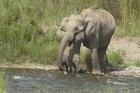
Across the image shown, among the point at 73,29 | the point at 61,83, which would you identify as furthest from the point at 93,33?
the point at 61,83

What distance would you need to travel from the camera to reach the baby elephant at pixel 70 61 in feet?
45.2

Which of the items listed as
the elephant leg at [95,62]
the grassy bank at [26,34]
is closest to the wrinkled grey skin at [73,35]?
the elephant leg at [95,62]

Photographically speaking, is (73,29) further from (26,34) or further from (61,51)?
(26,34)

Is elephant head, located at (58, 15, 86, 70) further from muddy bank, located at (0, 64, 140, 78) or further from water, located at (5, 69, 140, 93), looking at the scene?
muddy bank, located at (0, 64, 140, 78)

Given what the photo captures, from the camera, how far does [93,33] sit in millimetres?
14203

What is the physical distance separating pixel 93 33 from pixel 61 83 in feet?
7.75

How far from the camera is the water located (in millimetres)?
11111

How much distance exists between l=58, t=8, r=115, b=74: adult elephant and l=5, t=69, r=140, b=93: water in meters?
0.59

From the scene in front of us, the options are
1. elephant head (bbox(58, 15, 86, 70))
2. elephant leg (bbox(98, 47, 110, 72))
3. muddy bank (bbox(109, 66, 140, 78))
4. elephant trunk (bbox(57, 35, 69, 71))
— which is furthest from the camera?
elephant leg (bbox(98, 47, 110, 72))

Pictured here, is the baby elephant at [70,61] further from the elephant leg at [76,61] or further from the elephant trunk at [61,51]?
the elephant trunk at [61,51]

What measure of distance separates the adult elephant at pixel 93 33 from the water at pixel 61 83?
59cm

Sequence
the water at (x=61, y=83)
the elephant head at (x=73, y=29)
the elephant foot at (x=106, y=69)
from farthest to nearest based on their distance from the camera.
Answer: the elephant foot at (x=106, y=69), the elephant head at (x=73, y=29), the water at (x=61, y=83)

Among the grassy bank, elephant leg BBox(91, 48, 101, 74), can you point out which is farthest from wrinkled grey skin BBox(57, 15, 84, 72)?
the grassy bank

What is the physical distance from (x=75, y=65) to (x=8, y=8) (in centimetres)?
255
